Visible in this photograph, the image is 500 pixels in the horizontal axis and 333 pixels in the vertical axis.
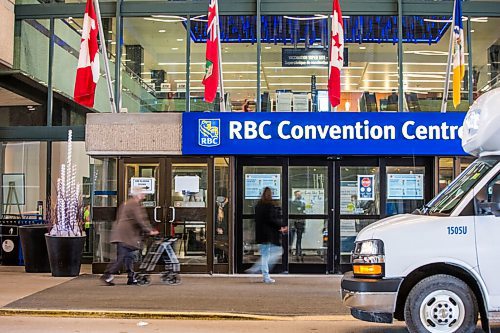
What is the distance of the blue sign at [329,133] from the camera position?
46.5ft

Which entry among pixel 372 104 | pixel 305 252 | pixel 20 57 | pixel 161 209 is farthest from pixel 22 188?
pixel 372 104

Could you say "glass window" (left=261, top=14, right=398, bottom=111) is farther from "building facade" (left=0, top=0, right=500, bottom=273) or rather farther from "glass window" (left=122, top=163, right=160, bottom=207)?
"glass window" (left=122, top=163, right=160, bottom=207)

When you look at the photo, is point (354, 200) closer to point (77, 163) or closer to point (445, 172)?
point (445, 172)

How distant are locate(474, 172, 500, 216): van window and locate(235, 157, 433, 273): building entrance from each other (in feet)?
21.8

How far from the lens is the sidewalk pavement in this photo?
1025 cm

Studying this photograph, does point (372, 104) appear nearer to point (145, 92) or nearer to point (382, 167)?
point (382, 167)

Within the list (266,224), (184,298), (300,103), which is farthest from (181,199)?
(184,298)

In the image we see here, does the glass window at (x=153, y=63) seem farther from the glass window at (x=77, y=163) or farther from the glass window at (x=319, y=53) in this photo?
the glass window at (x=77, y=163)

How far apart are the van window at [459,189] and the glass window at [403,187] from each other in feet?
19.8

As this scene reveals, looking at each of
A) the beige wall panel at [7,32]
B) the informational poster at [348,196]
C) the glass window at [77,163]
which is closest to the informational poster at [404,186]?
the informational poster at [348,196]

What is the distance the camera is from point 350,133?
14.2 m

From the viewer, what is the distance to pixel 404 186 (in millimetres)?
14859

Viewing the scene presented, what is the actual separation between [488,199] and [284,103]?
7.77m

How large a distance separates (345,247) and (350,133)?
244 cm
